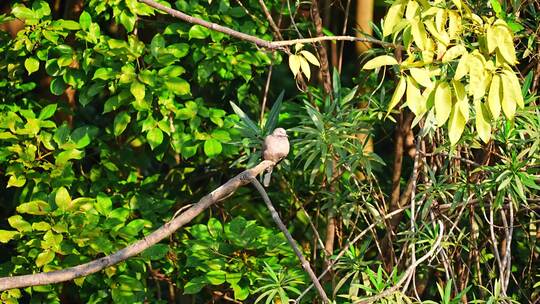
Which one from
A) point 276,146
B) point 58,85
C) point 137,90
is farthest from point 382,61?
point 58,85

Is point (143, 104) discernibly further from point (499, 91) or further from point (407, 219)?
point (499, 91)

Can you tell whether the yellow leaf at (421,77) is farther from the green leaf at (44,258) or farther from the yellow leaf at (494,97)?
the green leaf at (44,258)

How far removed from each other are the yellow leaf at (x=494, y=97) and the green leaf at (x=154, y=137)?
1.59m

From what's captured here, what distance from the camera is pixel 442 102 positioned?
7.20 feet

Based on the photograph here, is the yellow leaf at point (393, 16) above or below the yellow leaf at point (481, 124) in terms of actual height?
above

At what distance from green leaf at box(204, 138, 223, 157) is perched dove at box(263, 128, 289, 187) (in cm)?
30

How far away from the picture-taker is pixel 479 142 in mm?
3357

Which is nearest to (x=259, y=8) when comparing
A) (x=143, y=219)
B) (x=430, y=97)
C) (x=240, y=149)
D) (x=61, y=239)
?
(x=240, y=149)

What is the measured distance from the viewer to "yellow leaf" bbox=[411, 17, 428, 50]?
89.4 inches

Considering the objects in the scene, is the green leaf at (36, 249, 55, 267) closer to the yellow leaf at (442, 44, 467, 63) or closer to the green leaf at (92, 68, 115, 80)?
the green leaf at (92, 68, 115, 80)

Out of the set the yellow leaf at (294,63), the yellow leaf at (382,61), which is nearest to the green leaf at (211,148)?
the yellow leaf at (294,63)

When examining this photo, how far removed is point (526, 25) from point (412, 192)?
0.81 meters

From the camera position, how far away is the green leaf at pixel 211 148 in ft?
11.6

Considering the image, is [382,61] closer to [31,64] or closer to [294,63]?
[294,63]
